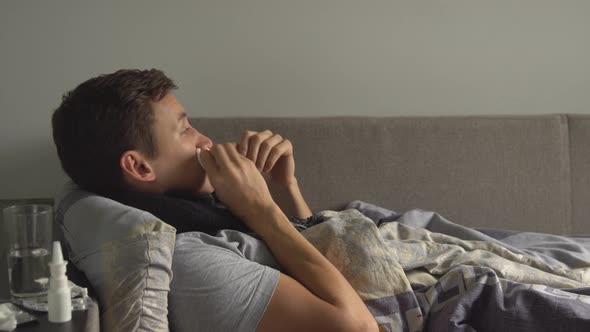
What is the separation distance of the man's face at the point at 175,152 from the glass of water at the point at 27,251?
0.34 m

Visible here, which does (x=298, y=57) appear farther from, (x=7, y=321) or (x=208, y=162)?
(x=7, y=321)

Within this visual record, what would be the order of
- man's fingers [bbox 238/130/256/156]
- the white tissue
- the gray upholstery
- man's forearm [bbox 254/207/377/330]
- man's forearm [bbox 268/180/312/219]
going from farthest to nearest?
the gray upholstery
man's forearm [bbox 268/180/312/219]
man's fingers [bbox 238/130/256/156]
man's forearm [bbox 254/207/377/330]
the white tissue

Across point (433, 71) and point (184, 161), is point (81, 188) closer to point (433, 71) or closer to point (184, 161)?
point (184, 161)

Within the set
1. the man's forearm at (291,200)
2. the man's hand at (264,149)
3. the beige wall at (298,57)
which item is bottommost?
the man's forearm at (291,200)

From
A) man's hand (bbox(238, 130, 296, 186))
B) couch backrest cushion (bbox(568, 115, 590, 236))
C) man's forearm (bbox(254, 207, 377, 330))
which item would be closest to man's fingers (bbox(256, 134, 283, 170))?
man's hand (bbox(238, 130, 296, 186))

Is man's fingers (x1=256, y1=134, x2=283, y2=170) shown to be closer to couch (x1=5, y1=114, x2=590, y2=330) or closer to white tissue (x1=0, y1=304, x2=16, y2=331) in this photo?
couch (x1=5, y1=114, x2=590, y2=330)

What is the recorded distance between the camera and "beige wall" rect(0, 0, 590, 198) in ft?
6.93

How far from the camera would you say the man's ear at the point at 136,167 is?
4.95 feet

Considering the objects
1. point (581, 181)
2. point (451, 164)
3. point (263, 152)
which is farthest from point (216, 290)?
point (581, 181)

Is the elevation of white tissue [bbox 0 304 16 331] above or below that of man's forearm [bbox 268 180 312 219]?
below

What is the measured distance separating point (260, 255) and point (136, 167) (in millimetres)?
311

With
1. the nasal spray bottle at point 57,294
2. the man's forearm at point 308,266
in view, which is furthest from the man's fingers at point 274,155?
the nasal spray bottle at point 57,294

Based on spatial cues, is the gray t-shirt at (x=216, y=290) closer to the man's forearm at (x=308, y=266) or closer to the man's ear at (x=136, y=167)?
the man's forearm at (x=308, y=266)

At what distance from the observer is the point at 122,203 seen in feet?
4.85
